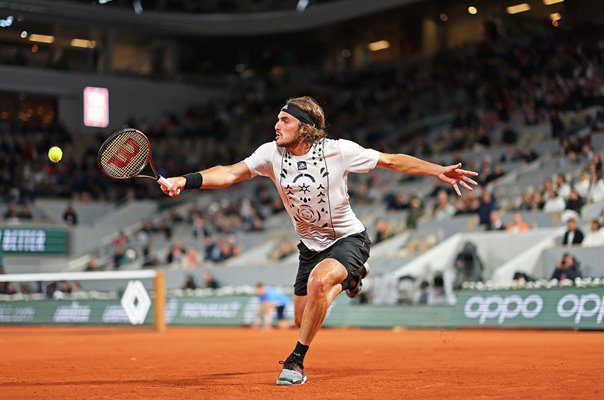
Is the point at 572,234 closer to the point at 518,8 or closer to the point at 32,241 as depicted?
the point at 518,8

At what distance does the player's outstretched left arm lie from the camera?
8.70 meters

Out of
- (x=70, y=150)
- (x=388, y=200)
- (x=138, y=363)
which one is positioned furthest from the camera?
(x=70, y=150)

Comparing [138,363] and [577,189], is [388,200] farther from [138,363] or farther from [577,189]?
[138,363]

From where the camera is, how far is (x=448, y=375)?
30.1 feet

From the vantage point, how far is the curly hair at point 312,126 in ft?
29.5

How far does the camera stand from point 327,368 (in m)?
10.5

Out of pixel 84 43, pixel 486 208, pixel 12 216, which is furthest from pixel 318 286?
pixel 84 43

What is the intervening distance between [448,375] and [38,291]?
2354 cm

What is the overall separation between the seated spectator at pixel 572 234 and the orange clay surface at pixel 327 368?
4.00m

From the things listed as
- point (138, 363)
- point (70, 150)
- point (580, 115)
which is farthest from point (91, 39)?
point (138, 363)

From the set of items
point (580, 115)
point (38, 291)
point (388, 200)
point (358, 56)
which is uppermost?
point (358, 56)

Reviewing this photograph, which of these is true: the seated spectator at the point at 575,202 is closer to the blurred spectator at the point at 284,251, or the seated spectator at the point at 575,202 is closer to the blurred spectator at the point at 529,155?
the blurred spectator at the point at 529,155

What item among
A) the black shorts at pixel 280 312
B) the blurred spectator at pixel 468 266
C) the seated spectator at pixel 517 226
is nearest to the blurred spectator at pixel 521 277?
the seated spectator at pixel 517 226

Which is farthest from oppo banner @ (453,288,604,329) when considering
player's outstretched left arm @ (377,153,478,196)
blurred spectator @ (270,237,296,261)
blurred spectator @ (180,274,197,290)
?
blurred spectator @ (180,274,197,290)
